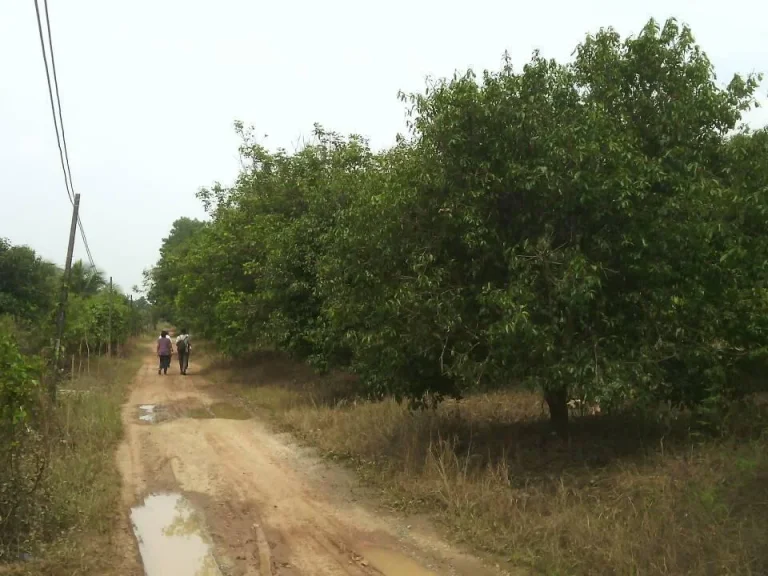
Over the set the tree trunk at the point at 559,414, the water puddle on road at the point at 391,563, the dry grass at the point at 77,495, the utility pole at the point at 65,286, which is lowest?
the water puddle on road at the point at 391,563

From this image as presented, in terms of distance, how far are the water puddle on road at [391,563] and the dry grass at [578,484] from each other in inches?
28.2

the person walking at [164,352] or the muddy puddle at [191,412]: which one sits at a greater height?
the person walking at [164,352]

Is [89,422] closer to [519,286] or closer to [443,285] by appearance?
[443,285]

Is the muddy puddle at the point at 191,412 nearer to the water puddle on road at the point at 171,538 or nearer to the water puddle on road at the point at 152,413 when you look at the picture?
the water puddle on road at the point at 152,413

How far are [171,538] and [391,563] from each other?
2.46 meters

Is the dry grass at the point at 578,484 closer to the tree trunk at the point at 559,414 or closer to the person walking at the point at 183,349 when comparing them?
the tree trunk at the point at 559,414

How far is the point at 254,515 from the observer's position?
7805 mm

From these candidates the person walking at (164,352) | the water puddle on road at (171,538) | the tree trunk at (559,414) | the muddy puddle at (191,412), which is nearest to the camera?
the water puddle on road at (171,538)

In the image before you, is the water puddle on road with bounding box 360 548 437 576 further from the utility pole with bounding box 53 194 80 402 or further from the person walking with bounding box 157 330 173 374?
the person walking with bounding box 157 330 173 374

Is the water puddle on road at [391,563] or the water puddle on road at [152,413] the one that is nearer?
the water puddle on road at [391,563]

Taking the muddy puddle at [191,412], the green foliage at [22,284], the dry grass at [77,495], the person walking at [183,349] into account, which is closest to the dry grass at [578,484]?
the dry grass at [77,495]

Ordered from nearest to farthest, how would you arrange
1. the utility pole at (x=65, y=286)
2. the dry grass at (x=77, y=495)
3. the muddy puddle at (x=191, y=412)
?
the dry grass at (x=77, y=495) < the utility pole at (x=65, y=286) < the muddy puddle at (x=191, y=412)

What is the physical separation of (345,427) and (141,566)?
5915 millimetres

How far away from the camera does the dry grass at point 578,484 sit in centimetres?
554
